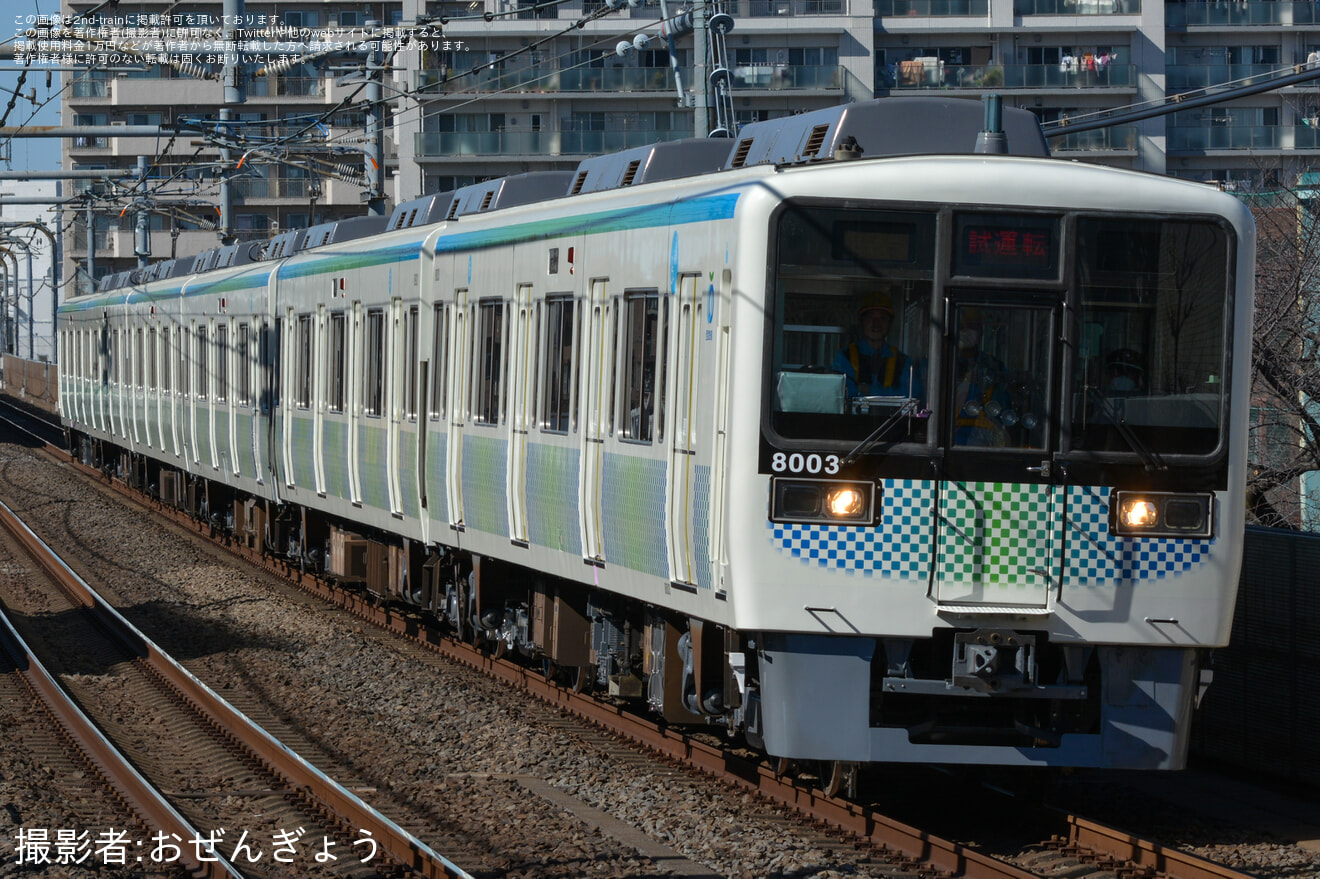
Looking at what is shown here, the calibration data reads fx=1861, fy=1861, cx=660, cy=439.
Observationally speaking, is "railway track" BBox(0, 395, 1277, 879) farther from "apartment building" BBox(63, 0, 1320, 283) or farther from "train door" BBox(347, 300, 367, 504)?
"apartment building" BBox(63, 0, 1320, 283)

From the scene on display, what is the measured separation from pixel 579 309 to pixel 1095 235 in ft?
10.4

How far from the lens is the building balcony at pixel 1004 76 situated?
5184cm

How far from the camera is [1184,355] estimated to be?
7543 mm

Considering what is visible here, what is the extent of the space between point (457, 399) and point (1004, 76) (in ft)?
138

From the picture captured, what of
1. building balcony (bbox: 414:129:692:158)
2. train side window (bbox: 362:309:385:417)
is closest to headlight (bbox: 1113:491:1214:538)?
train side window (bbox: 362:309:385:417)

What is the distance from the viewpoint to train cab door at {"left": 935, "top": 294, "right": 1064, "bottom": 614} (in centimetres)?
745

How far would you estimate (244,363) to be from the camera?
62.2 ft

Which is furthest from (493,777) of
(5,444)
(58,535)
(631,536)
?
(5,444)

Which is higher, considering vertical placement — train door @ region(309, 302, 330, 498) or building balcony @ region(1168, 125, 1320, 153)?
building balcony @ region(1168, 125, 1320, 153)

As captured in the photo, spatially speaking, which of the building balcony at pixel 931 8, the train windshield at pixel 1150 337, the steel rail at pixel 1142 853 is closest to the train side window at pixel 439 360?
the train windshield at pixel 1150 337

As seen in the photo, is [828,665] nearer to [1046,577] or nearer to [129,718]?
[1046,577]

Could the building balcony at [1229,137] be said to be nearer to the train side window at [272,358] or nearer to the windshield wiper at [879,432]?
the train side window at [272,358]

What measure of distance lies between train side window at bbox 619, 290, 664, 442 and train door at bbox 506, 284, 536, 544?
1.53 m

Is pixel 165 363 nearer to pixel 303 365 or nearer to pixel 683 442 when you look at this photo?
pixel 303 365
